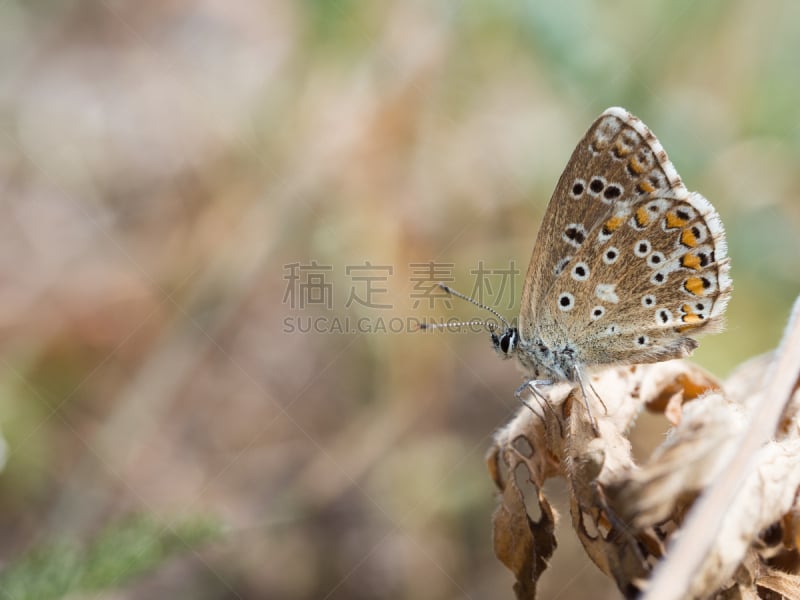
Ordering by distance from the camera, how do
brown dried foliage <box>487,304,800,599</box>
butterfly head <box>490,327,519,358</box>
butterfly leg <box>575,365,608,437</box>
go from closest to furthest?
brown dried foliage <box>487,304,800,599</box> < butterfly leg <box>575,365,608,437</box> < butterfly head <box>490,327,519,358</box>

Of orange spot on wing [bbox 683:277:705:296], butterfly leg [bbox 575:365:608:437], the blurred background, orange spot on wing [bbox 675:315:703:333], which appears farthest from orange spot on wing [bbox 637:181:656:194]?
the blurred background

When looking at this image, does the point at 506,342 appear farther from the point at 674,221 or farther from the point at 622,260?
the point at 674,221

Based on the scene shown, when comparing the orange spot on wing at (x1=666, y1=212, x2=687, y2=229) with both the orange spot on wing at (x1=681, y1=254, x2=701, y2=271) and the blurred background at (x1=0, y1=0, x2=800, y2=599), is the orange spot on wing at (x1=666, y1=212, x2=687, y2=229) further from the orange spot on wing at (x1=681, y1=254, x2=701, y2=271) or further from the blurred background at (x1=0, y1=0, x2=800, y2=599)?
the blurred background at (x1=0, y1=0, x2=800, y2=599)

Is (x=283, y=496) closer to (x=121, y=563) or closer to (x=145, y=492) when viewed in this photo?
(x=145, y=492)

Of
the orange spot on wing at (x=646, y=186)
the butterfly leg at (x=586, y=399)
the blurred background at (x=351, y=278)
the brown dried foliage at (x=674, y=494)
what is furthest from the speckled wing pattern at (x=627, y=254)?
the blurred background at (x=351, y=278)

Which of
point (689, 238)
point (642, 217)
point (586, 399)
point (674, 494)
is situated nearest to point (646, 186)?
point (642, 217)

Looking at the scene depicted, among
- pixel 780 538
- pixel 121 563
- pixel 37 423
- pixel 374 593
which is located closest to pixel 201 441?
pixel 37 423
